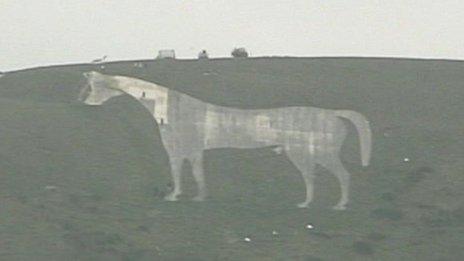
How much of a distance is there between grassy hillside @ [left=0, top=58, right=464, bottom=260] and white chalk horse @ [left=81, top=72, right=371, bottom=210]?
0.48 meters

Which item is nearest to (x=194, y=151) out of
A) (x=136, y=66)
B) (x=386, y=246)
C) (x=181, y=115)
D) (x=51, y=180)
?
(x=181, y=115)

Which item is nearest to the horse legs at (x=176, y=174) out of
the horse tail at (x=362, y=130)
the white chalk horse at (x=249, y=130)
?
the white chalk horse at (x=249, y=130)

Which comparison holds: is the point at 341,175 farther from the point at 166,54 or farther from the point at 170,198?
the point at 166,54

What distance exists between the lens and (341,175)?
39.8 meters

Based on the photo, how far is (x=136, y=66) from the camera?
51562 mm

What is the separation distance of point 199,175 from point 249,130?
2549 millimetres

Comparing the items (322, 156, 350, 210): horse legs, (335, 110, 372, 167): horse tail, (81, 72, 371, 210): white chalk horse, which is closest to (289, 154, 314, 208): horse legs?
(81, 72, 371, 210): white chalk horse

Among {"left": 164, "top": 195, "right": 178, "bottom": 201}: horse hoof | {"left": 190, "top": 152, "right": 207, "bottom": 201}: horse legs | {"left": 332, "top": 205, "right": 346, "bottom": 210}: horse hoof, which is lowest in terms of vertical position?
{"left": 332, "top": 205, "right": 346, "bottom": 210}: horse hoof

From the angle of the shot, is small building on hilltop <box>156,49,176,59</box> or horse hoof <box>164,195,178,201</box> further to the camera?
small building on hilltop <box>156,49,176,59</box>

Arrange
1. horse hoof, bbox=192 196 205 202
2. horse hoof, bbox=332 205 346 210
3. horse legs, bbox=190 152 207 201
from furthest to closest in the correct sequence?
horse legs, bbox=190 152 207 201
horse hoof, bbox=192 196 205 202
horse hoof, bbox=332 205 346 210

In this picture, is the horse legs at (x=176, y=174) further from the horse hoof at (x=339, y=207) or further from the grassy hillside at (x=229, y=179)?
the horse hoof at (x=339, y=207)

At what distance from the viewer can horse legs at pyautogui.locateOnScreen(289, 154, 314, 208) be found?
3909 cm

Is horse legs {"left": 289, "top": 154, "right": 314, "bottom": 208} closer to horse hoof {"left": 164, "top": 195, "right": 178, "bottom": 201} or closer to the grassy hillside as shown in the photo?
the grassy hillside

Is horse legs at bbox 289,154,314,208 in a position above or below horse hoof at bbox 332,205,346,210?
above
